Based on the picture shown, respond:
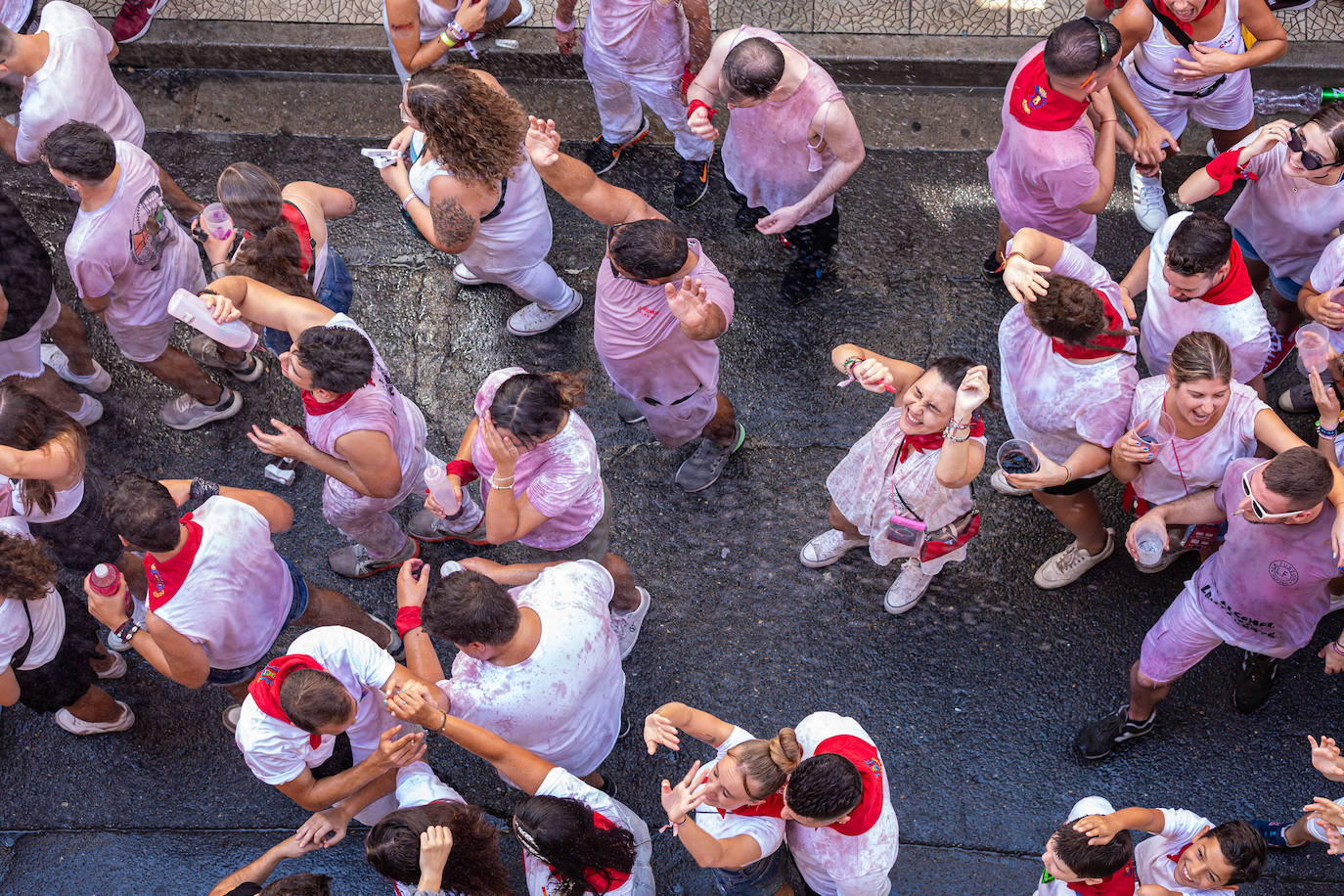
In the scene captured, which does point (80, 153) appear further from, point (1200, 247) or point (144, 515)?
point (1200, 247)

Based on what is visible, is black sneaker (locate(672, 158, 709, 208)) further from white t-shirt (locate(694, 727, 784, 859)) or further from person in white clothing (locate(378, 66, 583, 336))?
white t-shirt (locate(694, 727, 784, 859))

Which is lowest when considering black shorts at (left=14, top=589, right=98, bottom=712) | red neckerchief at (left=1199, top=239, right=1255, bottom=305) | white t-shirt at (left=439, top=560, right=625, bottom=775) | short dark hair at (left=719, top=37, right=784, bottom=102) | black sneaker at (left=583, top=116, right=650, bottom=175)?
black shorts at (left=14, top=589, right=98, bottom=712)

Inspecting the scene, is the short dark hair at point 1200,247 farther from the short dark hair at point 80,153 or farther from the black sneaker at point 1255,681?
the short dark hair at point 80,153

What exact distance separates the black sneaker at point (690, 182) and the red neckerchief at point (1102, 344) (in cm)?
261

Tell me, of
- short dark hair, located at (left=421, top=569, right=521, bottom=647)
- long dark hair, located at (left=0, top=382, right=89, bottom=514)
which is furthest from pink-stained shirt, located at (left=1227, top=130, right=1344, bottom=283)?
long dark hair, located at (left=0, top=382, right=89, bottom=514)

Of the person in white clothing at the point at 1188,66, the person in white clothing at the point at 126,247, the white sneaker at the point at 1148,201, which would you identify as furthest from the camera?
the white sneaker at the point at 1148,201

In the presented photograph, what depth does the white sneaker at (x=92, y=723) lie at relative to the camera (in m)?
4.70

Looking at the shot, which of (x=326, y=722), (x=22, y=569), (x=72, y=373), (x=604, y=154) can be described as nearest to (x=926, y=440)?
(x=326, y=722)

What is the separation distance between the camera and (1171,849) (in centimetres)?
370

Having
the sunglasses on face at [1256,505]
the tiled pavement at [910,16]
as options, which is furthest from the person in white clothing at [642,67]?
the sunglasses on face at [1256,505]

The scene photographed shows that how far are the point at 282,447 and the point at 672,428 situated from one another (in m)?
1.80

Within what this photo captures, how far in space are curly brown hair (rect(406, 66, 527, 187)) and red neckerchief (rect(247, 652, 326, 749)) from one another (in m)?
2.11

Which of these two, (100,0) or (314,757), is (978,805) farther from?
(100,0)

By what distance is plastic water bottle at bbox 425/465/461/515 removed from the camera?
406 cm
